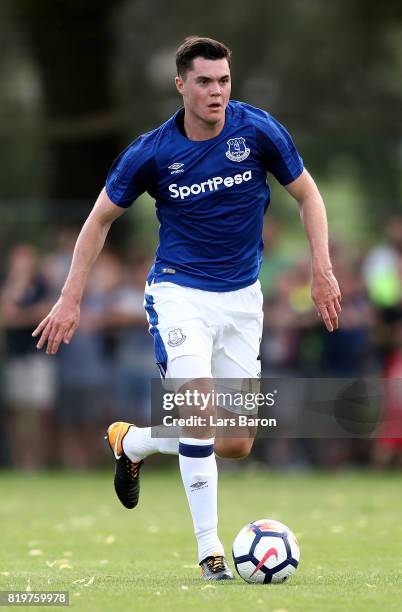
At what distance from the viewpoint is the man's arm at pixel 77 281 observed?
763 centimetres

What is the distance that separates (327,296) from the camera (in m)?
7.53

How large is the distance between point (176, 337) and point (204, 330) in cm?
20

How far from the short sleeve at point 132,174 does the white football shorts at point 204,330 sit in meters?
0.54

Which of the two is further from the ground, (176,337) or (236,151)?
(236,151)

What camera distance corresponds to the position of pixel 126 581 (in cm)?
737

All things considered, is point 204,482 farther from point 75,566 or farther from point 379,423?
point 379,423

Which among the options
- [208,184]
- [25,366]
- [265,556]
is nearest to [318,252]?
[208,184]

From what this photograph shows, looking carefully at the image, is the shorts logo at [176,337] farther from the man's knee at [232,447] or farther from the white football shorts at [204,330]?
the man's knee at [232,447]

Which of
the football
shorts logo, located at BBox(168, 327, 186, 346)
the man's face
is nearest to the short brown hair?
the man's face

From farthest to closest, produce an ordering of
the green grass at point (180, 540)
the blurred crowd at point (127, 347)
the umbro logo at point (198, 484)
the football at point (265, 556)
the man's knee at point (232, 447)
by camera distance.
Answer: the blurred crowd at point (127, 347)
the man's knee at point (232, 447)
the umbro logo at point (198, 484)
the football at point (265, 556)
the green grass at point (180, 540)

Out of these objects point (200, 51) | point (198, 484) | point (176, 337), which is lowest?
point (198, 484)

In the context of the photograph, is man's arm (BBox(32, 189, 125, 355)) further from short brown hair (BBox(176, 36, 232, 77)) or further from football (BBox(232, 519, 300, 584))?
football (BBox(232, 519, 300, 584))

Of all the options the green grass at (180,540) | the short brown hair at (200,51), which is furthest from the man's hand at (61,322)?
the short brown hair at (200,51)

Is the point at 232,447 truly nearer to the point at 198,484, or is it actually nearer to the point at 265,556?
the point at 198,484
